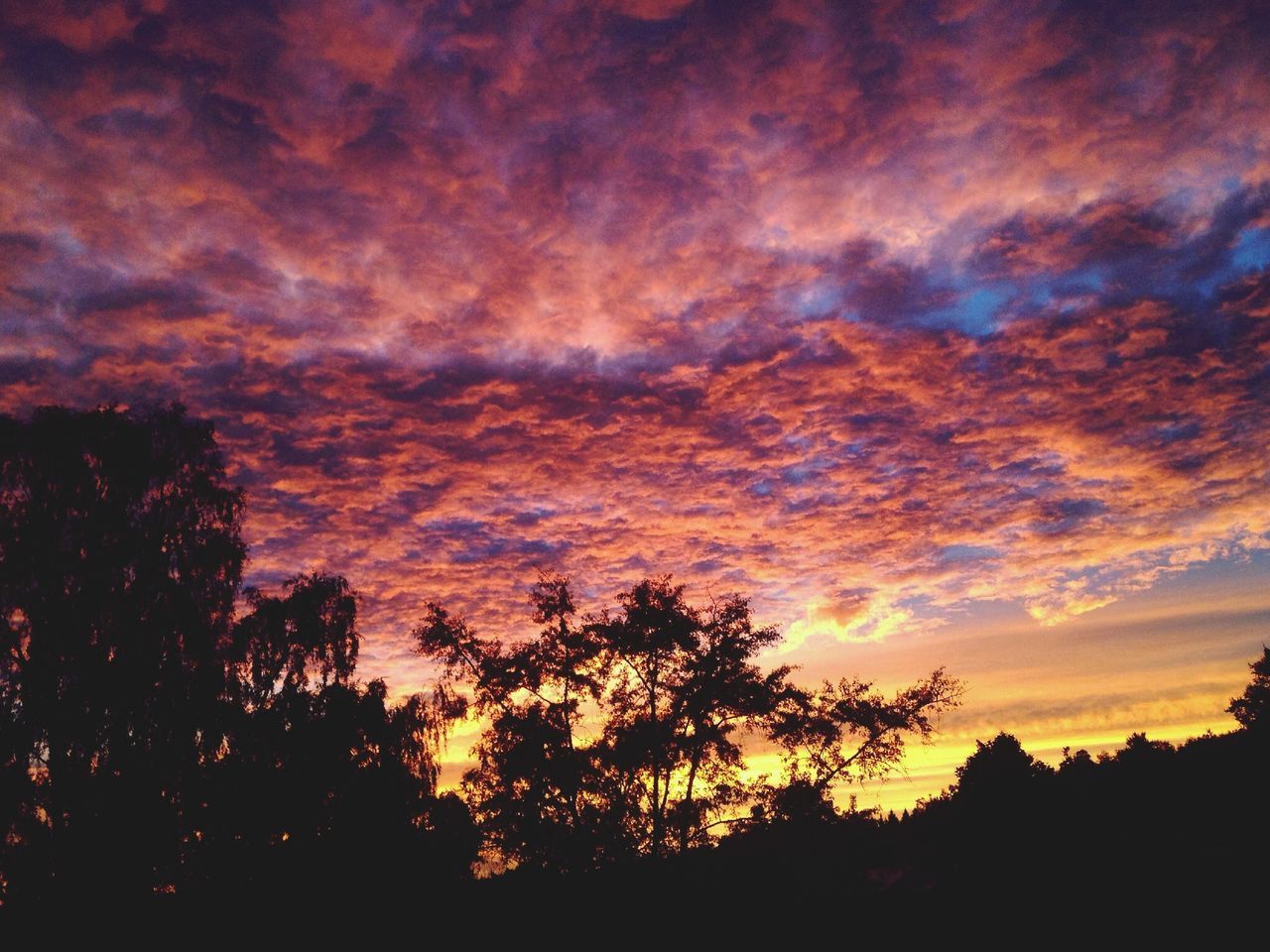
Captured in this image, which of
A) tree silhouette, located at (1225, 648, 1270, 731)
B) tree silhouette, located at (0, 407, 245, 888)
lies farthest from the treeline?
tree silhouette, located at (1225, 648, 1270, 731)

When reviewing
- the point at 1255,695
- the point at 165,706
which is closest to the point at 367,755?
the point at 165,706

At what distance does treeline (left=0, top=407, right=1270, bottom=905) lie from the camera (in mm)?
18953

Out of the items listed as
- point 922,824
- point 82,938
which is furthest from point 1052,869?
point 82,938

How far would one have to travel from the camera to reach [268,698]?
977 inches

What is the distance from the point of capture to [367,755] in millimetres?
25594

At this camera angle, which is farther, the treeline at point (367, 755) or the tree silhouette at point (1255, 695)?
the tree silhouette at point (1255, 695)

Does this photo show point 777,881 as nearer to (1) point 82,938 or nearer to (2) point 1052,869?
(2) point 1052,869

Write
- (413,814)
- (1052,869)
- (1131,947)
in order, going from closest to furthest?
(1131,947), (1052,869), (413,814)

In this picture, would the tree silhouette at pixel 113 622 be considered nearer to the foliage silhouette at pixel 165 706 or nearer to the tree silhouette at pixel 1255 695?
the foliage silhouette at pixel 165 706

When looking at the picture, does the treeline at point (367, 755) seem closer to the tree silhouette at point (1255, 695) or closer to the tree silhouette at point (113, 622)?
the tree silhouette at point (113, 622)

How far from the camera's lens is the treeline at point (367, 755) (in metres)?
19.0

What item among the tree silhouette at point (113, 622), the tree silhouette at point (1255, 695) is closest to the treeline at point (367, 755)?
the tree silhouette at point (113, 622)

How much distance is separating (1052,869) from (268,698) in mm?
24065

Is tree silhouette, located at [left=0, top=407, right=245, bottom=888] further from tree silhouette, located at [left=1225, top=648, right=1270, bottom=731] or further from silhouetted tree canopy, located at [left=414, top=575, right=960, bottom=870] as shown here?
tree silhouette, located at [left=1225, top=648, right=1270, bottom=731]
